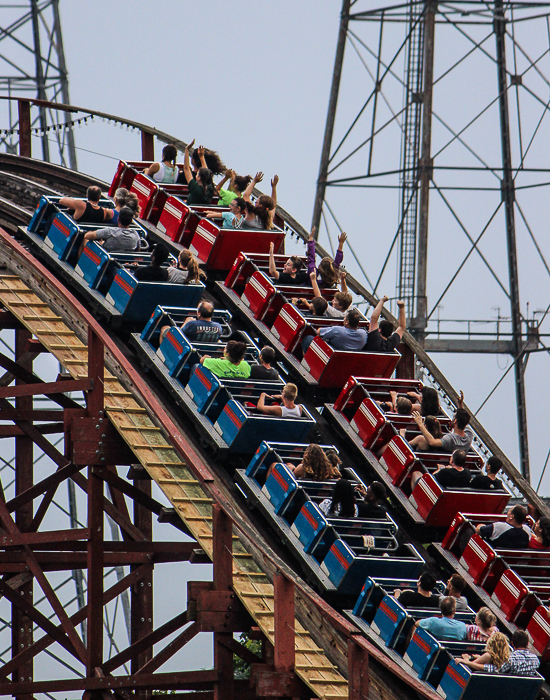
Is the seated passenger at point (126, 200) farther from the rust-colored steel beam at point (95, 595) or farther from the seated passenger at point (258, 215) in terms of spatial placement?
the rust-colored steel beam at point (95, 595)

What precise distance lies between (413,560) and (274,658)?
2.38 metres

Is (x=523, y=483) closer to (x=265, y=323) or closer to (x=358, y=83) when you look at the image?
(x=265, y=323)

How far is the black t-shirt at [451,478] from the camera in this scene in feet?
52.3

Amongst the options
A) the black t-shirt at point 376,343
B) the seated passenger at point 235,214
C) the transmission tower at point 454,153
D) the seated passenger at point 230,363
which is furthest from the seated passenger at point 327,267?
the transmission tower at point 454,153

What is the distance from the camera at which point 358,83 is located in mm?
38906

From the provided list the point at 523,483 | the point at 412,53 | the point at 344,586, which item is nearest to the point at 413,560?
the point at 344,586

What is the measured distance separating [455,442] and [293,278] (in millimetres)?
3975

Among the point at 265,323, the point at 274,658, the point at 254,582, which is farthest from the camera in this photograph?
the point at 265,323

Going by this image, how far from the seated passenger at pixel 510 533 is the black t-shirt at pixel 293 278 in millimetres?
5388

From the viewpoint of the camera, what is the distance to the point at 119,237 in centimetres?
1880

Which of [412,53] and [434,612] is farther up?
[412,53]

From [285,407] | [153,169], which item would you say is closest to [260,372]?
[285,407]

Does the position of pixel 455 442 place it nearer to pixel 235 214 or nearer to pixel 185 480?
pixel 185 480

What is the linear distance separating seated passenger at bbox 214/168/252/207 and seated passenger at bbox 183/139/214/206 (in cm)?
29
